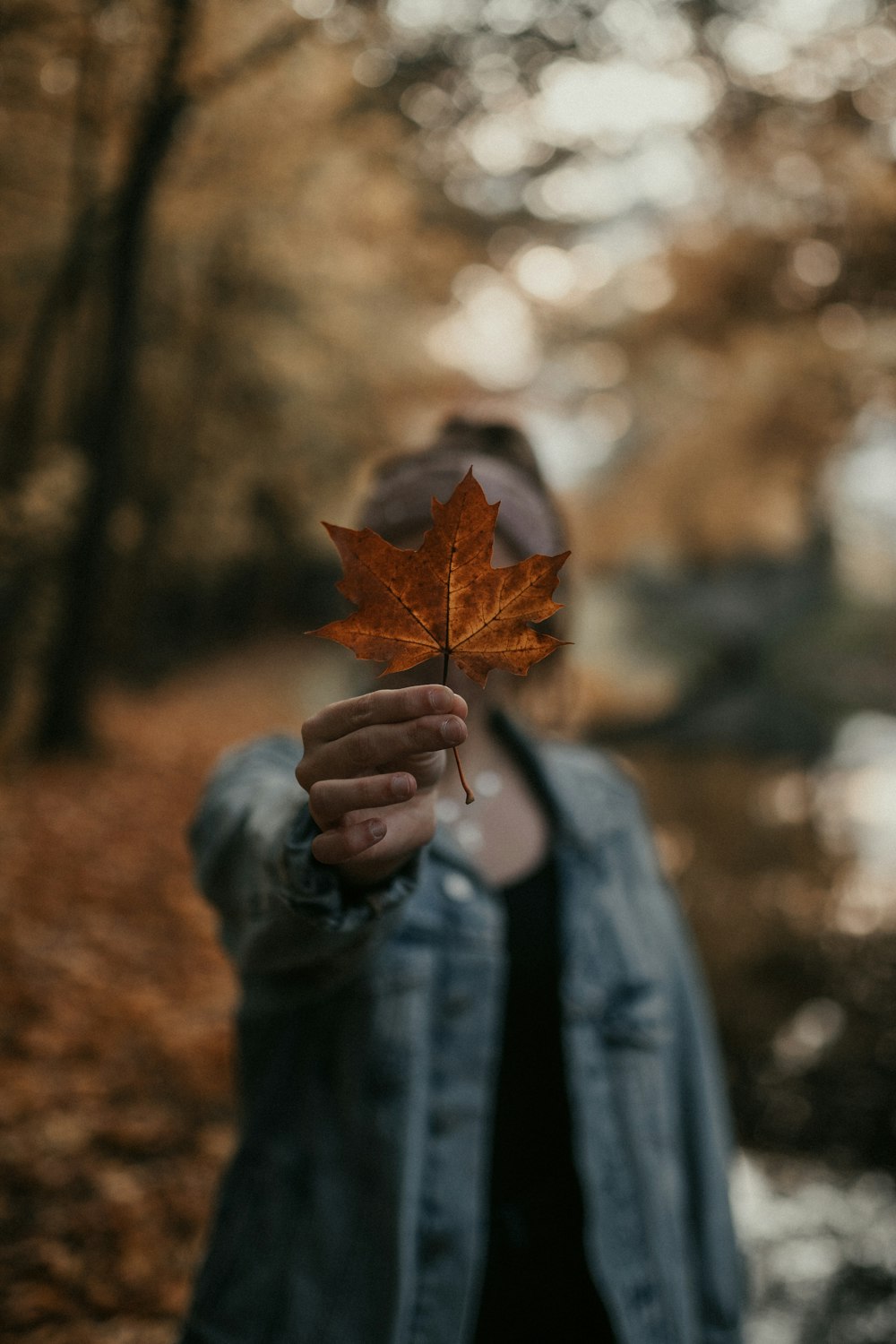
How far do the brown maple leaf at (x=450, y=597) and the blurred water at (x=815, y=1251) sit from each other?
2.90m

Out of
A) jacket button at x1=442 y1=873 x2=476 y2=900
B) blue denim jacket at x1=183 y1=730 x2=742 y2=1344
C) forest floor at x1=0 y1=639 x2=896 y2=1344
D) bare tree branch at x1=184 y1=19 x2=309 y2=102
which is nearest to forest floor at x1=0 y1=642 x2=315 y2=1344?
forest floor at x1=0 y1=639 x2=896 y2=1344

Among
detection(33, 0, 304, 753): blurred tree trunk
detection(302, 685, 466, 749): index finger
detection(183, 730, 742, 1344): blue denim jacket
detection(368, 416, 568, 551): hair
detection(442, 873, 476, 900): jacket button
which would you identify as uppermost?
detection(33, 0, 304, 753): blurred tree trunk

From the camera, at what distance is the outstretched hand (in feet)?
2.08

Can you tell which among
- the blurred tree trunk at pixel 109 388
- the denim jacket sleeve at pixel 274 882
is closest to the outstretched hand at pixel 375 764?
the denim jacket sleeve at pixel 274 882

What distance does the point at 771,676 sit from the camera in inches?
309

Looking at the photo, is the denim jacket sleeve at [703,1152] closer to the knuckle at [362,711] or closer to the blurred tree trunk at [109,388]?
the knuckle at [362,711]

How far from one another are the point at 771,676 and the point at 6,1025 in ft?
23.6

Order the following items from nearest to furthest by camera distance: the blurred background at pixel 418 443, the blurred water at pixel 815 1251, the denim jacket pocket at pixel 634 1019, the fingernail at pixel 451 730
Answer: the fingernail at pixel 451 730 < the denim jacket pocket at pixel 634 1019 < the blurred water at pixel 815 1251 < the blurred background at pixel 418 443

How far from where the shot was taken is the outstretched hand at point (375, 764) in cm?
63

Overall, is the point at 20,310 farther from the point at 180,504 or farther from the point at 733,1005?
the point at 733,1005

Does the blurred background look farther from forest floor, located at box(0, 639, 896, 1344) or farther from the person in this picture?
the person

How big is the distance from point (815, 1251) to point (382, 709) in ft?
10.7

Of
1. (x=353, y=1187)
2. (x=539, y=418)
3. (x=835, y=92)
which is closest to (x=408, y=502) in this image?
(x=353, y=1187)

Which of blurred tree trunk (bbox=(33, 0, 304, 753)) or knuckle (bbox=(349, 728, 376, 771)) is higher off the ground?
blurred tree trunk (bbox=(33, 0, 304, 753))
